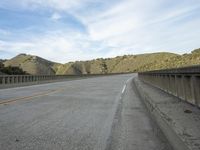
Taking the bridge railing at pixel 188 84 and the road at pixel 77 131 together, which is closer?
the road at pixel 77 131

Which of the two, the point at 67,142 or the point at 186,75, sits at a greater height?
the point at 186,75

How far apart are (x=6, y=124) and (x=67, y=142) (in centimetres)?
261

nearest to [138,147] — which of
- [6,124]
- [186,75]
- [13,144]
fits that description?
[13,144]

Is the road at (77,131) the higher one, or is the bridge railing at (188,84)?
the bridge railing at (188,84)

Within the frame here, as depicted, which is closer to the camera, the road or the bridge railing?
the road

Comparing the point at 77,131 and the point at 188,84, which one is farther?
the point at 188,84

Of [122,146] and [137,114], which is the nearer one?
[122,146]

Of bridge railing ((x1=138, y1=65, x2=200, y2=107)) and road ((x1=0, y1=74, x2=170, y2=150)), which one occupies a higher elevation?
bridge railing ((x1=138, y1=65, x2=200, y2=107))

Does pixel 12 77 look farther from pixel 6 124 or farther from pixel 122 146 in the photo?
pixel 122 146

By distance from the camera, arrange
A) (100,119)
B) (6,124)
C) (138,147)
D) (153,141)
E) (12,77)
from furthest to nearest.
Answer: (12,77)
(100,119)
(6,124)
(153,141)
(138,147)

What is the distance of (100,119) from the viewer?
9.78 m

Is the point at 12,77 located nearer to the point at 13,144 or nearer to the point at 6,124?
the point at 6,124

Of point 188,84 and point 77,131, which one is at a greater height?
point 188,84

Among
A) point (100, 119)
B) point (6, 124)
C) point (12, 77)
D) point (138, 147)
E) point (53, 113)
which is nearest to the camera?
point (138, 147)
